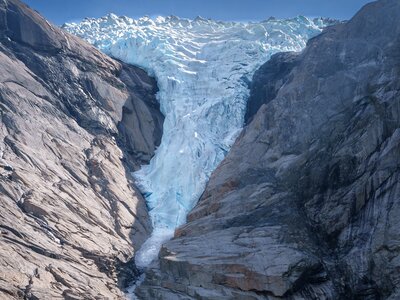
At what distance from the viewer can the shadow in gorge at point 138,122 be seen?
4583cm

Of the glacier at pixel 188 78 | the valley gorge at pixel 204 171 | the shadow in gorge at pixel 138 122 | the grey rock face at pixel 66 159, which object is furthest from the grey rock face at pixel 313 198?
the shadow in gorge at pixel 138 122

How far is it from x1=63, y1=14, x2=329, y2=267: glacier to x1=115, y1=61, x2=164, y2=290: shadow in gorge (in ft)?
2.42

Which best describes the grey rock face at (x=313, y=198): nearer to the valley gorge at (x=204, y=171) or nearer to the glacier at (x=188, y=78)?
the valley gorge at (x=204, y=171)

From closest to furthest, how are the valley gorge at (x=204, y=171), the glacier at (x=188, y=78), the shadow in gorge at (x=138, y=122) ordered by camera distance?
the valley gorge at (x=204, y=171) → the glacier at (x=188, y=78) → the shadow in gorge at (x=138, y=122)

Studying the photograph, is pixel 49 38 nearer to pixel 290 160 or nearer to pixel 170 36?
pixel 170 36

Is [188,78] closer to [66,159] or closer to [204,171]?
[204,171]

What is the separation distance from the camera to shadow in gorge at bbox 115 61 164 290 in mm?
45831

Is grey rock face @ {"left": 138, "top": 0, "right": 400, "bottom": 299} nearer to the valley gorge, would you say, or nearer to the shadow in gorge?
the valley gorge

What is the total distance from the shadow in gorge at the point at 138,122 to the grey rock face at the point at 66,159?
4.1 inches

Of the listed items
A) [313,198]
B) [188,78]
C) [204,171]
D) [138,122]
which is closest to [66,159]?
[204,171]

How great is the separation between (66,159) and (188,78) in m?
19.1

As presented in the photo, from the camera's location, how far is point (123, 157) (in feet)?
145

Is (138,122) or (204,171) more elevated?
(138,122)

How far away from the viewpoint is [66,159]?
38.0 meters
